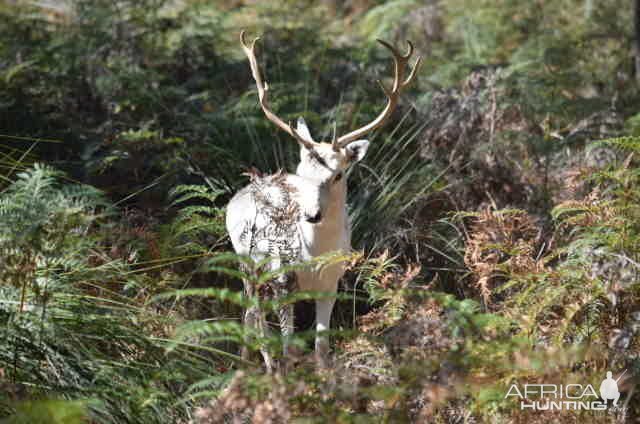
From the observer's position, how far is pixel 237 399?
2.72m

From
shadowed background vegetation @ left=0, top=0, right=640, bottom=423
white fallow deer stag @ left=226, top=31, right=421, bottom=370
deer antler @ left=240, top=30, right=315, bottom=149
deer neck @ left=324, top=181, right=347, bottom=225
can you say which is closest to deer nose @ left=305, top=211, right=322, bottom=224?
white fallow deer stag @ left=226, top=31, right=421, bottom=370

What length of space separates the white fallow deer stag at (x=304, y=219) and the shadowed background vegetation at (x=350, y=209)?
0.63ft

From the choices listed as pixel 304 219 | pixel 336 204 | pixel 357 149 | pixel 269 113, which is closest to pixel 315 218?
pixel 304 219

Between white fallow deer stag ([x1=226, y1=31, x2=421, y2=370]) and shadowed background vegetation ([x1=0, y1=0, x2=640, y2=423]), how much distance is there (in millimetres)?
191

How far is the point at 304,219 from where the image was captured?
14.0ft

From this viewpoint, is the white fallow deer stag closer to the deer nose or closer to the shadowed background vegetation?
the deer nose

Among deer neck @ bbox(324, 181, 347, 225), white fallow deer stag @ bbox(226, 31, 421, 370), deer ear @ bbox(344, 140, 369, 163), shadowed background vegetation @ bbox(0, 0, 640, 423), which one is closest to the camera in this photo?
shadowed background vegetation @ bbox(0, 0, 640, 423)

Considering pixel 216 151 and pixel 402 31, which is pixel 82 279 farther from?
pixel 402 31

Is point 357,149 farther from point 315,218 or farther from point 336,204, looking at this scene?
point 315,218

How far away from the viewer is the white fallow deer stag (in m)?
4.12

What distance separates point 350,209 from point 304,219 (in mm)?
1586

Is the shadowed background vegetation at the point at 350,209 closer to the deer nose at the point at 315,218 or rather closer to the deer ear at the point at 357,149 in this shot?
the deer nose at the point at 315,218

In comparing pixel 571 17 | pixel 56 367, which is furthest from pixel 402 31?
pixel 56 367

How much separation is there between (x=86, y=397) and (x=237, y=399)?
2.45 feet
